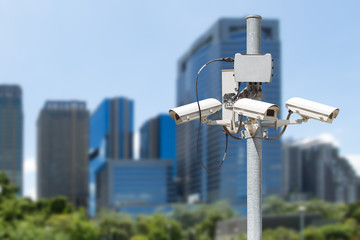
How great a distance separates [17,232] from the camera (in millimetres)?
83125

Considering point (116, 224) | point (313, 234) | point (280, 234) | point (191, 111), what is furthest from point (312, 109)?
point (116, 224)

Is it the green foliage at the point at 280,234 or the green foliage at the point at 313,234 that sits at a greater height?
the green foliage at the point at 280,234

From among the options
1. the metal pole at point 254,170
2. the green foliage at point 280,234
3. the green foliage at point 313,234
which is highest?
the metal pole at point 254,170

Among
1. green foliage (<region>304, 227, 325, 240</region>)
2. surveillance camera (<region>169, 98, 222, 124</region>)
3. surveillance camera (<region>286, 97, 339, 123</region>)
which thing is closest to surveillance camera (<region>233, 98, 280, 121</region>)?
surveillance camera (<region>286, 97, 339, 123</region>)

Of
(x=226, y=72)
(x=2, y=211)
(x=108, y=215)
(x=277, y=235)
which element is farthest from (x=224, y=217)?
(x=226, y=72)

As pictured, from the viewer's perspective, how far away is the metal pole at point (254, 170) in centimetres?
895

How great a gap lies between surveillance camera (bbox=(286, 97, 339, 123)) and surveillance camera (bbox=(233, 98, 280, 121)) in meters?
0.38

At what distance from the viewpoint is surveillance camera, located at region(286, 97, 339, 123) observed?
910cm

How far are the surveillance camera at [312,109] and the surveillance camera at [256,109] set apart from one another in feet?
1.26

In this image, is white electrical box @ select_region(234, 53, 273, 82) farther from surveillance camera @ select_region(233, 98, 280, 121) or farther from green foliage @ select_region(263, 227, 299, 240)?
green foliage @ select_region(263, 227, 299, 240)

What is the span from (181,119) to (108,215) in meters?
165

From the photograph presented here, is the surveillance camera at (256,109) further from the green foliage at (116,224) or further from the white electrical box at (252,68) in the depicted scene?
the green foliage at (116,224)

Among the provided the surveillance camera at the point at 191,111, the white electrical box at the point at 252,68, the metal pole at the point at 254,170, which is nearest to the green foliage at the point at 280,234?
the surveillance camera at the point at 191,111

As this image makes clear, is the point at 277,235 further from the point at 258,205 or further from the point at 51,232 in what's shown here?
the point at 258,205
